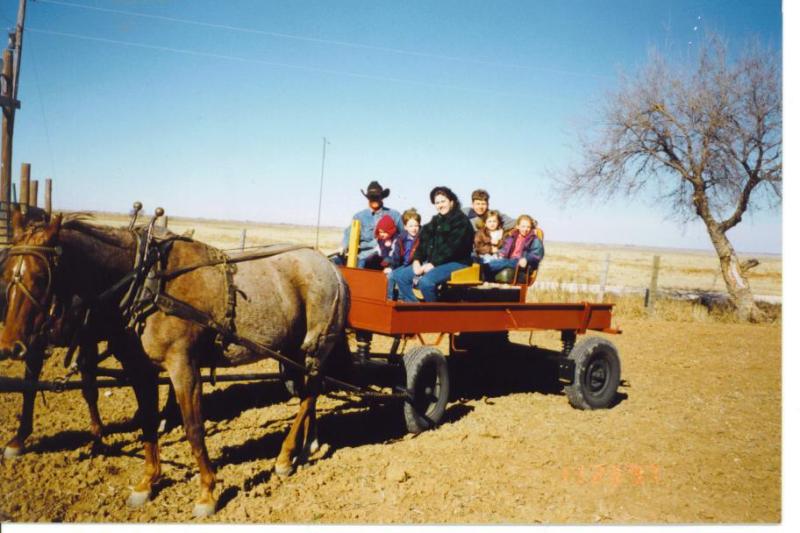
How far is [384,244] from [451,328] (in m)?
1.59

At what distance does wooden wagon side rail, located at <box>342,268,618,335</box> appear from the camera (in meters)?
4.84

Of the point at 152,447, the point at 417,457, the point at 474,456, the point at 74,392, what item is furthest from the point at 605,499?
the point at 74,392

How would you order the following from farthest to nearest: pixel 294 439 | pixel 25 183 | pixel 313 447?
pixel 25 183, pixel 313 447, pixel 294 439

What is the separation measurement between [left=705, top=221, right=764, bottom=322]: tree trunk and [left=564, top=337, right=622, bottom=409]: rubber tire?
24.6 ft

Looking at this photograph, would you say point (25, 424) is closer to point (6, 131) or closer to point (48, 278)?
point (48, 278)

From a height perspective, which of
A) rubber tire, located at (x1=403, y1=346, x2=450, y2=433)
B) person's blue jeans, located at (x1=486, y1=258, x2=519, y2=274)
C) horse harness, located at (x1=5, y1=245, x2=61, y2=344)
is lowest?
rubber tire, located at (x1=403, y1=346, x2=450, y2=433)

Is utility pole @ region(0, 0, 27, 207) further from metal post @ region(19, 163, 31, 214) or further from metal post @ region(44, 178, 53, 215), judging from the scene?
metal post @ region(44, 178, 53, 215)

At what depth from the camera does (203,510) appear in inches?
141

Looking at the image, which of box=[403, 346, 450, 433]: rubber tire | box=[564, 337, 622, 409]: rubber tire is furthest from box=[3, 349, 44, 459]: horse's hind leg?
box=[564, 337, 622, 409]: rubber tire

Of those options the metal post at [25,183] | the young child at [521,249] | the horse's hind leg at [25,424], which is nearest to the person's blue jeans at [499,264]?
the young child at [521,249]

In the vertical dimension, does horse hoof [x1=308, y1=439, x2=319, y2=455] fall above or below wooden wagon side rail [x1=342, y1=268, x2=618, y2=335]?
below

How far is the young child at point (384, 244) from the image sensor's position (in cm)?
632

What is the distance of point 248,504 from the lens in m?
3.76
